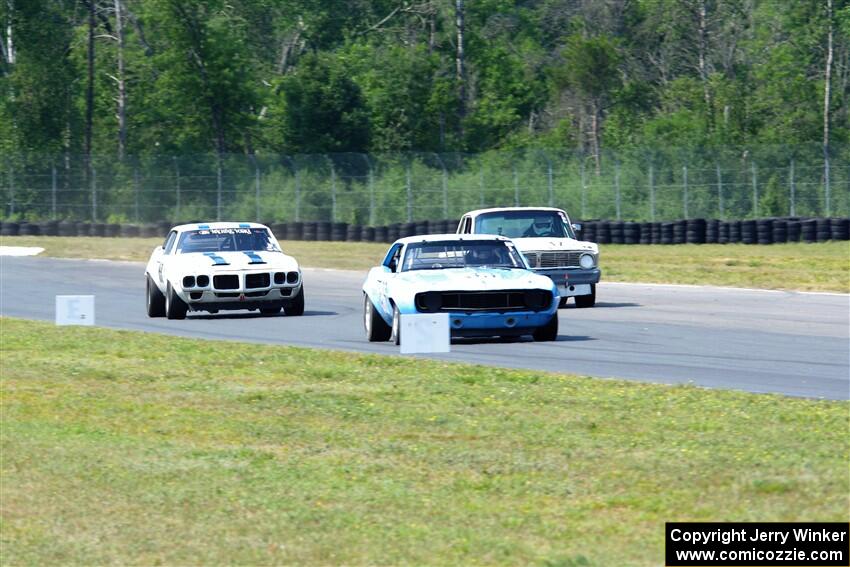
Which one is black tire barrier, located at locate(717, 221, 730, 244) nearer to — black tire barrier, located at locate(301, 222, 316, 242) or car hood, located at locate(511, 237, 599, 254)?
black tire barrier, located at locate(301, 222, 316, 242)

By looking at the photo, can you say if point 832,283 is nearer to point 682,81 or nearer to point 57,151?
point 682,81

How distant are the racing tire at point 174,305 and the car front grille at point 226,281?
1.91 ft

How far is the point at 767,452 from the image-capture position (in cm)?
830

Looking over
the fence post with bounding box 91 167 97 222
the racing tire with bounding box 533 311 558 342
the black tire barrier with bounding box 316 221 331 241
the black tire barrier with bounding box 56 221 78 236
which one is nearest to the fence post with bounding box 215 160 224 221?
the fence post with bounding box 91 167 97 222

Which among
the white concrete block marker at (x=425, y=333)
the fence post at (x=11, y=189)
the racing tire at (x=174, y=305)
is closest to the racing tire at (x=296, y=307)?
the racing tire at (x=174, y=305)

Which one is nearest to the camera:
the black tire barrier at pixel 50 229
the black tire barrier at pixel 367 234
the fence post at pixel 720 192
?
the black tire barrier at pixel 367 234

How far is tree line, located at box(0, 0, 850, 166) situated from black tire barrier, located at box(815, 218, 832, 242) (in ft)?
50.0

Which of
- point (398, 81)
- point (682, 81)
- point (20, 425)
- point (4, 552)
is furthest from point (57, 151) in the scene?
point (4, 552)

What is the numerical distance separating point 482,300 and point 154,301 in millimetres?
6565

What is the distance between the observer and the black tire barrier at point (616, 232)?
119 ft

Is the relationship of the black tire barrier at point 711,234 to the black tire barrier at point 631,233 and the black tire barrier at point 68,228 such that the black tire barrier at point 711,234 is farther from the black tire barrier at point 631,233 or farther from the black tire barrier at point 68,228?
the black tire barrier at point 68,228

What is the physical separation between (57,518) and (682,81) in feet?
174

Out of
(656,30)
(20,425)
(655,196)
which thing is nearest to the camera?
(20,425)

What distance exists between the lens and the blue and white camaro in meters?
15.0
